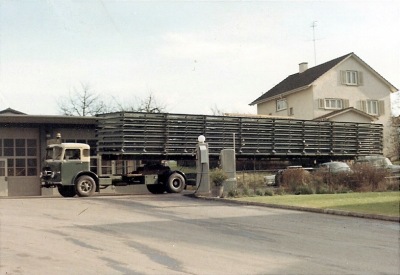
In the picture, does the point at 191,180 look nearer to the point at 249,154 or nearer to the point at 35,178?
the point at 249,154

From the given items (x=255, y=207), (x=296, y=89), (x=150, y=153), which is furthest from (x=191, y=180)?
(x=296, y=89)

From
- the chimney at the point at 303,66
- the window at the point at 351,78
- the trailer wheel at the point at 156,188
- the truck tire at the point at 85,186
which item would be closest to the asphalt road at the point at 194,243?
the truck tire at the point at 85,186

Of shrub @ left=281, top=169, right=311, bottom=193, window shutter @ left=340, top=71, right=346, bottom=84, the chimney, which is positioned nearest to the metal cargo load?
shrub @ left=281, top=169, right=311, bottom=193

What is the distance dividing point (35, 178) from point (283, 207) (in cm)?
1707

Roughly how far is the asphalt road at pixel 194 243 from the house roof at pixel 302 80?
105ft

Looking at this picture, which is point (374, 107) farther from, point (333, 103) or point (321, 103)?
point (321, 103)

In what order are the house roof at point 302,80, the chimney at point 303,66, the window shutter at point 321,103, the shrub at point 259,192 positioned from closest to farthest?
the shrub at point 259,192
the window shutter at point 321,103
the house roof at point 302,80
the chimney at point 303,66

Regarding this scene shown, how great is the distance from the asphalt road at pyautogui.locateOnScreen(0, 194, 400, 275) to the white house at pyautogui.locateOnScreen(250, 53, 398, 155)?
3073 cm

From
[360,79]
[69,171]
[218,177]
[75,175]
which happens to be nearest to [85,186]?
[75,175]

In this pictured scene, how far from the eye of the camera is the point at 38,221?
486 inches

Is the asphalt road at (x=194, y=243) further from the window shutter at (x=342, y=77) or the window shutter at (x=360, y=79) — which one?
the window shutter at (x=360, y=79)

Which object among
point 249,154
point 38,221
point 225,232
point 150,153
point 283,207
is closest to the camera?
point 225,232

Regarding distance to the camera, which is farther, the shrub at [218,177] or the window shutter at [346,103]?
the window shutter at [346,103]

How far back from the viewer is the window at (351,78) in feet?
149
